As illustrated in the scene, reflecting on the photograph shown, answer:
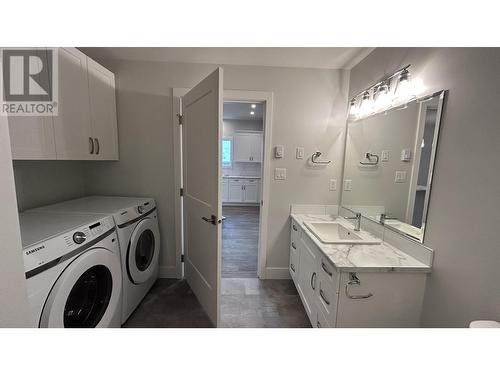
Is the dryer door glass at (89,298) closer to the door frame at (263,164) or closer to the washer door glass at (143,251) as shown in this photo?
the washer door glass at (143,251)

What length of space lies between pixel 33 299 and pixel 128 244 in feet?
2.38

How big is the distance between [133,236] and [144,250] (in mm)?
354

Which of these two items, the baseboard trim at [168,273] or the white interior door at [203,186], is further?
the baseboard trim at [168,273]

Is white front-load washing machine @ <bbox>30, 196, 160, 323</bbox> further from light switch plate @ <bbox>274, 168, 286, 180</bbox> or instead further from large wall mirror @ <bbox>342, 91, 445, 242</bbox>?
large wall mirror @ <bbox>342, 91, 445, 242</bbox>

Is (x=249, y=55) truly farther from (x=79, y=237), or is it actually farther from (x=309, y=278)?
(x=309, y=278)

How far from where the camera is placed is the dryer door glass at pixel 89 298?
1144 mm

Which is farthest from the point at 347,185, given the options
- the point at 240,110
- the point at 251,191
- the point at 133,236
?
the point at 251,191

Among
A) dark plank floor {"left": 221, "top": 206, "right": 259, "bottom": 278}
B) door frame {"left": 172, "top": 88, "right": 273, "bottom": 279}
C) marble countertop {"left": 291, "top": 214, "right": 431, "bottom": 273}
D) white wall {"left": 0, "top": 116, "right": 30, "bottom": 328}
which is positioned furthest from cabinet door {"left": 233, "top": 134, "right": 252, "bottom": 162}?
white wall {"left": 0, "top": 116, "right": 30, "bottom": 328}

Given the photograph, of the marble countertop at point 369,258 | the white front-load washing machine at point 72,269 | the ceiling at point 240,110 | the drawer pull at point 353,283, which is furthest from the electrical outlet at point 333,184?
the ceiling at point 240,110

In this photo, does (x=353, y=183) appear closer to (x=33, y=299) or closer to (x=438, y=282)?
(x=438, y=282)

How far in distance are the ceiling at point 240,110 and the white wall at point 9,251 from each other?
144 inches

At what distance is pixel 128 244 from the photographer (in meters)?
1.59

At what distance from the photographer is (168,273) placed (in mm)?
2297
